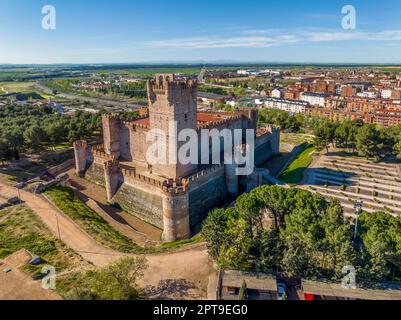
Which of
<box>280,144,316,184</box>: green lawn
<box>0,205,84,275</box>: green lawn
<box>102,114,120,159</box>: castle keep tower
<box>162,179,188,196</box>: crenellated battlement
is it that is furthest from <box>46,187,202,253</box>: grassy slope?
<box>280,144,316,184</box>: green lawn

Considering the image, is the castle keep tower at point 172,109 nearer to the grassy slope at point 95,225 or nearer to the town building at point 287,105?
the grassy slope at point 95,225

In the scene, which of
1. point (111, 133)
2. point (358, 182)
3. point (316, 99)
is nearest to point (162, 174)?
point (111, 133)

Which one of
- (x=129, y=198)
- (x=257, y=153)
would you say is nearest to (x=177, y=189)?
(x=129, y=198)

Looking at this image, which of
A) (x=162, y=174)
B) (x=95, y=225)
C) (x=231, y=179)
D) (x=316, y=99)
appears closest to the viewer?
(x=95, y=225)

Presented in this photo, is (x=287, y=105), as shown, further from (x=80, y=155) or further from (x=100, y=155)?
(x=80, y=155)

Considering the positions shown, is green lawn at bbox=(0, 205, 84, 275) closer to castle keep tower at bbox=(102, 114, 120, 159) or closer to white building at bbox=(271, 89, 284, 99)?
castle keep tower at bbox=(102, 114, 120, 159)

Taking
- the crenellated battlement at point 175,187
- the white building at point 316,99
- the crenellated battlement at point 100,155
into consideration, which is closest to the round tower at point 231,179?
the crenellated battlement at point 175,187

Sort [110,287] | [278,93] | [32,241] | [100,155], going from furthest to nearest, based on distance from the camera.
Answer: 1. [278,93]
2. [100,155]
3. [32,241]
4. [110,287]
